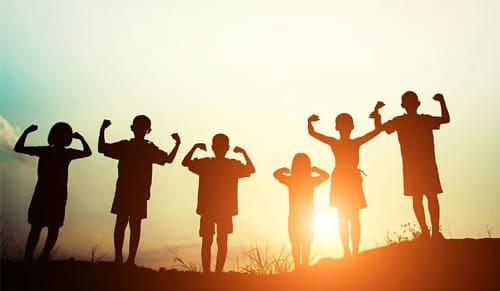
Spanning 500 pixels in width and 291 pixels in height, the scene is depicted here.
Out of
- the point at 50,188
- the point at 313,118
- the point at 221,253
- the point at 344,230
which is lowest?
the point at 221,253

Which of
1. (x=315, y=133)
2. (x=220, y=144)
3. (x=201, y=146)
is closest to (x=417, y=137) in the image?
(x=315, y=133)

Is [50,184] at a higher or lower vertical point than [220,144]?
lower

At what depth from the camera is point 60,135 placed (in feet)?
31.1

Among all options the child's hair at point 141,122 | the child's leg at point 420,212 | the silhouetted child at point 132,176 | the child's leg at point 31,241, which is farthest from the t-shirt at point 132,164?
the child's leg at point 420,212

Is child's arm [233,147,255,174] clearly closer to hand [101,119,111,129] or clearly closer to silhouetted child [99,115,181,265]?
silhouetted child [99,115,181,265]

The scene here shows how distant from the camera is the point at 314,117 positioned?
34.8 feet

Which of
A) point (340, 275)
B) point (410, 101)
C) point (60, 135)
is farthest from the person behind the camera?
point (410, 101)

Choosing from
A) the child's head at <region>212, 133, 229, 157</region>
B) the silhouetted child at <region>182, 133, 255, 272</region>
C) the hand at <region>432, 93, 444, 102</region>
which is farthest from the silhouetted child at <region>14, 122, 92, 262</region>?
the hand at <region>432, 93, 444, 102</region>

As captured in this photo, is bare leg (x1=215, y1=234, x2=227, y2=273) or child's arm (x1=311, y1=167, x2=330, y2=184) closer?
bare leg (x1=215, y1=234, x2=227, y2=273)

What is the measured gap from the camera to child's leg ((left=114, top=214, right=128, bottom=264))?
→ 909 cm

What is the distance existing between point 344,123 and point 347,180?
3.49 ft

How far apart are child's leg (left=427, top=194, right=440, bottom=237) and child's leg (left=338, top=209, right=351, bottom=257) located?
1565mm

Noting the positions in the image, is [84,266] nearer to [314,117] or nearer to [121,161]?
[121,161]

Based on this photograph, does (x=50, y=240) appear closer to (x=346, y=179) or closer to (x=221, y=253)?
(x=221, y=253)
